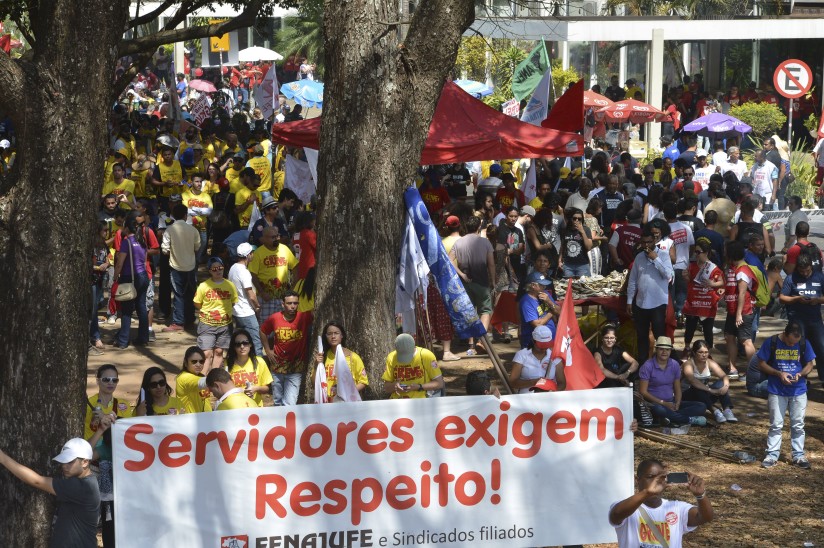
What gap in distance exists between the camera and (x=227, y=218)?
1738 centimetres

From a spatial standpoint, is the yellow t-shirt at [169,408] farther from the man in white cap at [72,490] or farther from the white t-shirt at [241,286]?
the white t-shirt at [241,286]

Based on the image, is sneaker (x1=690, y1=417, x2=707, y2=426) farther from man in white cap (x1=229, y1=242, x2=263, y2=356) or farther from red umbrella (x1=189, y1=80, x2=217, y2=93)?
red umbrella (x1=189, y1=80, x2=217, y2=93)

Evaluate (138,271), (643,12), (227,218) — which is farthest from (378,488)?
(643,12)

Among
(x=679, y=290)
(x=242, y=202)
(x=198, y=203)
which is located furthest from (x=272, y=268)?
(x=679, y=290)

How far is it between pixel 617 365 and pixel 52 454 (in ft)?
20.1

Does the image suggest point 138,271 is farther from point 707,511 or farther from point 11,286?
point 707,511

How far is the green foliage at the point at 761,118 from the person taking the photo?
3017 cm

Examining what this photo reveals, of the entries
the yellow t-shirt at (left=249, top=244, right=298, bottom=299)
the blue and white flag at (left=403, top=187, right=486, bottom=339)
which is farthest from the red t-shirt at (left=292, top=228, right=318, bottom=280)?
the blue and white flag at (left=403, top=187, right=486, bottom=339)

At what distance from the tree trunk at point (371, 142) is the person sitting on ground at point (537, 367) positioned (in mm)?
1168

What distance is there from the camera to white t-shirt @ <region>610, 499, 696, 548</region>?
6.88m

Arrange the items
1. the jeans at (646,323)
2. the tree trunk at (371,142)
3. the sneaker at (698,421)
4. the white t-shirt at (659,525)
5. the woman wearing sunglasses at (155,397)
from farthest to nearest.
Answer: the jeans at (646,323) < the sneaker at (698,421) < the tree trunk at (371,142) < the woman wearing sunglasses at (155,397) < the white t-shirt at (659,525)

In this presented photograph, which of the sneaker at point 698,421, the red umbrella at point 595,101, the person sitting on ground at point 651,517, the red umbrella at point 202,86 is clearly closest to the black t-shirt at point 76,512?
the person sitting on ground at point 651,517

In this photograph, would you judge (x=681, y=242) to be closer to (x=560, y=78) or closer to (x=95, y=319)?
(x=95, y=319)

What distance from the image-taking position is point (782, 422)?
1072 centimetres
